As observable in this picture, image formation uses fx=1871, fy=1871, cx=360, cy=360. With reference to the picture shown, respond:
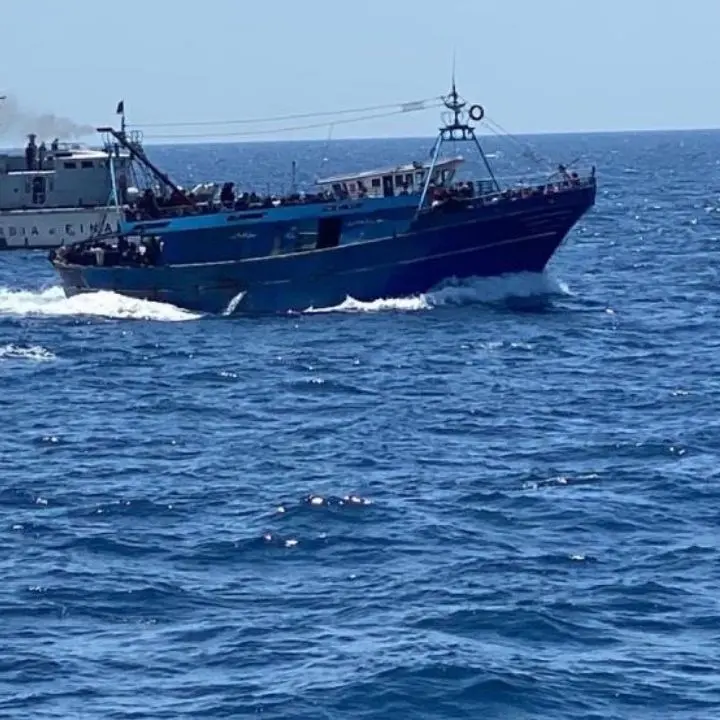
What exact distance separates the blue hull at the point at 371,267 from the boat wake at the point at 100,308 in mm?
369

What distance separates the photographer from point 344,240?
69.4m

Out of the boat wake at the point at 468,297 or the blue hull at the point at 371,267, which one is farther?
the boat wake at the point at 468,297

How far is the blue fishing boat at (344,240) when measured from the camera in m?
68.8

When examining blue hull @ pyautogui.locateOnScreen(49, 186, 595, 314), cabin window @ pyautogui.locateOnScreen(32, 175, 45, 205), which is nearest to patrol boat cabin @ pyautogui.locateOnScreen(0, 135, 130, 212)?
cabin window @ pyautogui.locateOnScreen(32, 175, 45, 205)

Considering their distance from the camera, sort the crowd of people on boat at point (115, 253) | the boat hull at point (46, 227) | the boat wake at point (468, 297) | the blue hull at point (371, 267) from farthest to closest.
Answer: the boat hull at point (46, 227) → the crowd of people on boat at point (115, 253) → the boat wake at point (468, 297) → the blue hull at point (371, 267)

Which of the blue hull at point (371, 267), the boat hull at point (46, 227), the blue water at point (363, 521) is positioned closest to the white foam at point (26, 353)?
the blue water at point (363, 521)

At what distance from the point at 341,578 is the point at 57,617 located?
5095 mm

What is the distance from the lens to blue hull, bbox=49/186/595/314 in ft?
225

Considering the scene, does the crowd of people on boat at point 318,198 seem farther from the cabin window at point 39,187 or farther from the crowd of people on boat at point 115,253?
the cabin window at point 39,187

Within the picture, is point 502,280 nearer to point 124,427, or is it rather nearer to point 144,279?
point 144,279

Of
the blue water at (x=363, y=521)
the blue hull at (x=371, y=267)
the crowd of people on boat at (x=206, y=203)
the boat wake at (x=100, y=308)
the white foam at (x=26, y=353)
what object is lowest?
the blue water at (x=363, y=521)

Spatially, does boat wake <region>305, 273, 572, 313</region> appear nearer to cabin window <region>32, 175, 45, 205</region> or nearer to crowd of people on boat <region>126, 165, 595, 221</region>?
crowd of people on boat <region>126, 165, 595, 221</region>

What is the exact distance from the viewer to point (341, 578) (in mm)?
32688

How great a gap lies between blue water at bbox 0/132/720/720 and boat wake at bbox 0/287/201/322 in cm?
375
